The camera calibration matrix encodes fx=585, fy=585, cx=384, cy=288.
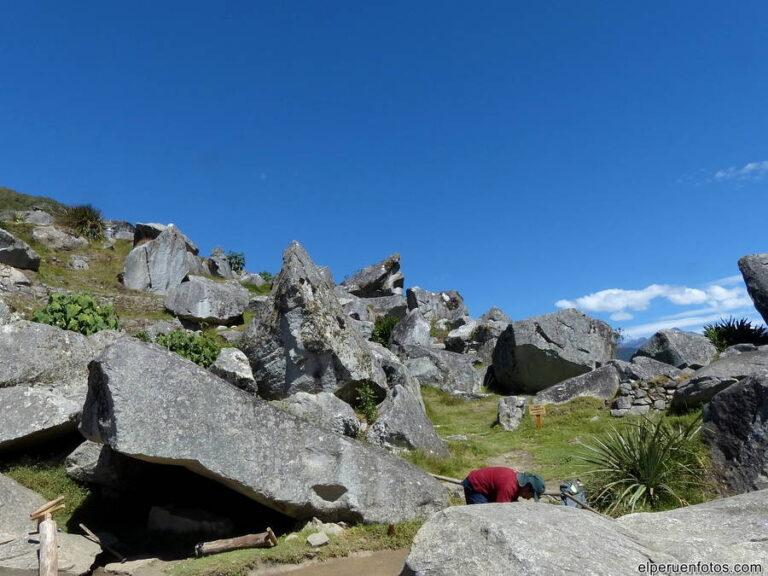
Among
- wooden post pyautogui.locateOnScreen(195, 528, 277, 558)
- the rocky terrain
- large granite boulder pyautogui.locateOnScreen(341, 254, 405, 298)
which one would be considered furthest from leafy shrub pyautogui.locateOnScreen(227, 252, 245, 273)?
wooden post pyautogui.locateOnScreen(195, 528, 277, 558)

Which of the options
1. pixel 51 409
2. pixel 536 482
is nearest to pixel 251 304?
pixel 51 409

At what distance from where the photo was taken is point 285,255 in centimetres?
1584

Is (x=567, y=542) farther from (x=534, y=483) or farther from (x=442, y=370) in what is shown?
(x=442, y=370)

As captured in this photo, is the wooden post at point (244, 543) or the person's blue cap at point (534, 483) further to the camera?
the wooden post at point (244, 543)

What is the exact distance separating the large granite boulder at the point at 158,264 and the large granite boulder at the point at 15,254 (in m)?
5.58

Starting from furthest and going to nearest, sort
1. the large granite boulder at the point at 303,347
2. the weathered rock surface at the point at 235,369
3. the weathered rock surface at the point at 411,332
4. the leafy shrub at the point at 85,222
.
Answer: the leafy shrub at the point at 85,222
the weathered rock surface at the point at 411,332
the large granite boulder at the point at 303,347
the weathered rock surface at the point at 235,369

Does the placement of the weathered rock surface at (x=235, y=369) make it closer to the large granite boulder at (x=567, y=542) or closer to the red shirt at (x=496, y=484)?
the red shirt at (x=496, y=484)

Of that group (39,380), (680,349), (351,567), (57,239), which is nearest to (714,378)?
(680,349)

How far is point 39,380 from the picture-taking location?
12.4m

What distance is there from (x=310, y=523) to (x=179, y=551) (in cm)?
209

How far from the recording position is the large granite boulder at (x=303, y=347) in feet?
48.0

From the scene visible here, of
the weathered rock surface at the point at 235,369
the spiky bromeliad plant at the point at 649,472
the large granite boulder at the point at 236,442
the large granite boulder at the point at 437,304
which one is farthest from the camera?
Result: the large granite boulder at the point at 437,304

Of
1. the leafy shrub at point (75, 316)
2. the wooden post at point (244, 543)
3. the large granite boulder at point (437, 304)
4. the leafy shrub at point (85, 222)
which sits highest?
the leafy shrub at point (85, 222)

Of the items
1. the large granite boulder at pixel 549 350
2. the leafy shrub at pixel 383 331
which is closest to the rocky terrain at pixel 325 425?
the large granite boulder at pixel 549 350
